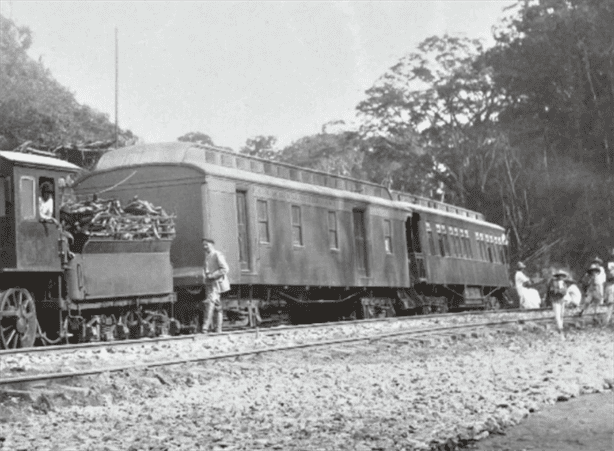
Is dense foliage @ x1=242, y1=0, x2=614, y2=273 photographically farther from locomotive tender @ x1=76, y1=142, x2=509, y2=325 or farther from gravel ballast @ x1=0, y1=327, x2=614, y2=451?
gravel ballast @ x1=0, y1=327, x2=614, y2=451

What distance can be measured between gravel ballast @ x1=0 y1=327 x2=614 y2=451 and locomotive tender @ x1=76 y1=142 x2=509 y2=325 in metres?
4.78

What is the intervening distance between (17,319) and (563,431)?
7.98m

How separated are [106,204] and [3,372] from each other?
5968mm

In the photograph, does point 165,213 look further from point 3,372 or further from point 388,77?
point 388,77

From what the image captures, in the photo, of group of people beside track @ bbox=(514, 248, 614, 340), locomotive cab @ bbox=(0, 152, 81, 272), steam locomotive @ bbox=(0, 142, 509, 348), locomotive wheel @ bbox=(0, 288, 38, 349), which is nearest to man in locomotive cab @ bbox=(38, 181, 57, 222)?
locomotive cab @ bbox=(0, 152, 81, 272)

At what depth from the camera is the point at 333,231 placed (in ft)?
74.4

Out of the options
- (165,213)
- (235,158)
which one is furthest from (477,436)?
(235,158)

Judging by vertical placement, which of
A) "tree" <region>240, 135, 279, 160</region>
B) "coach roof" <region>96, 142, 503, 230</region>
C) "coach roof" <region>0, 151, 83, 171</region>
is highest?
"tree" <region>240, 135, 279, 160</region>

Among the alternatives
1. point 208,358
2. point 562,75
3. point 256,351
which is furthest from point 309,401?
point 562,75

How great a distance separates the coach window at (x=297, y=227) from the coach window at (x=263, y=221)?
3.66 ft

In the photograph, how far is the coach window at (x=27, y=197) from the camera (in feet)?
46.7

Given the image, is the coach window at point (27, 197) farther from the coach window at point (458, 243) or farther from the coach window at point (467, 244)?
the coach window at point (467, 244)

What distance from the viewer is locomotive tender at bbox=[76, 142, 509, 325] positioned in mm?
18188

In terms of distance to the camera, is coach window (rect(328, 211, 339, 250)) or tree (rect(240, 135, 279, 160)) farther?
tree (rect(240, 135, 279, 160))
